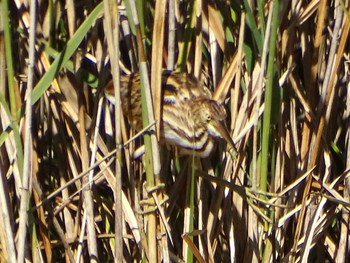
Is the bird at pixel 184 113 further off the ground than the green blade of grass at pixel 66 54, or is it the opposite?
the green blade of grass at pixel 66 54

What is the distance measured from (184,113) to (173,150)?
13 centimetres

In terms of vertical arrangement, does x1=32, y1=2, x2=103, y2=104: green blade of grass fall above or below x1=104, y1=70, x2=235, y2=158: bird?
above

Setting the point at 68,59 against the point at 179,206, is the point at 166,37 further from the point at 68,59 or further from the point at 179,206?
the point at 179,206

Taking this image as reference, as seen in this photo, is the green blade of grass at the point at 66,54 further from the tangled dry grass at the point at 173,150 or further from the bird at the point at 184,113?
the bird at the point at 184,113

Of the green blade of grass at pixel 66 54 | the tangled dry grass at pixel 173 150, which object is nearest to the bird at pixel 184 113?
the tangled dry grass at pixel 173 150

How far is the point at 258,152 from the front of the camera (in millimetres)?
2398

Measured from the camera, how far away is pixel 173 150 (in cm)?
242

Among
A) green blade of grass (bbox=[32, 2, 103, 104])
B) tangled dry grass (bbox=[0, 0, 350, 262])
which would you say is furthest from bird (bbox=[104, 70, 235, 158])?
green blade of grass (bbox=[32, 2, 103, 104])

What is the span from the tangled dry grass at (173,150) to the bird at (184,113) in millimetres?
51

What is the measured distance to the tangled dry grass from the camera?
→ 88.5 inches

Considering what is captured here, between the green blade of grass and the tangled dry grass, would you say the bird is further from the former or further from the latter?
the green blade of grass

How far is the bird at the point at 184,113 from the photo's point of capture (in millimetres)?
2234

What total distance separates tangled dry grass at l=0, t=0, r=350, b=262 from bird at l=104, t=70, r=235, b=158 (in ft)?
0.17

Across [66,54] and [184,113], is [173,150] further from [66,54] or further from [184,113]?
[66,54]
